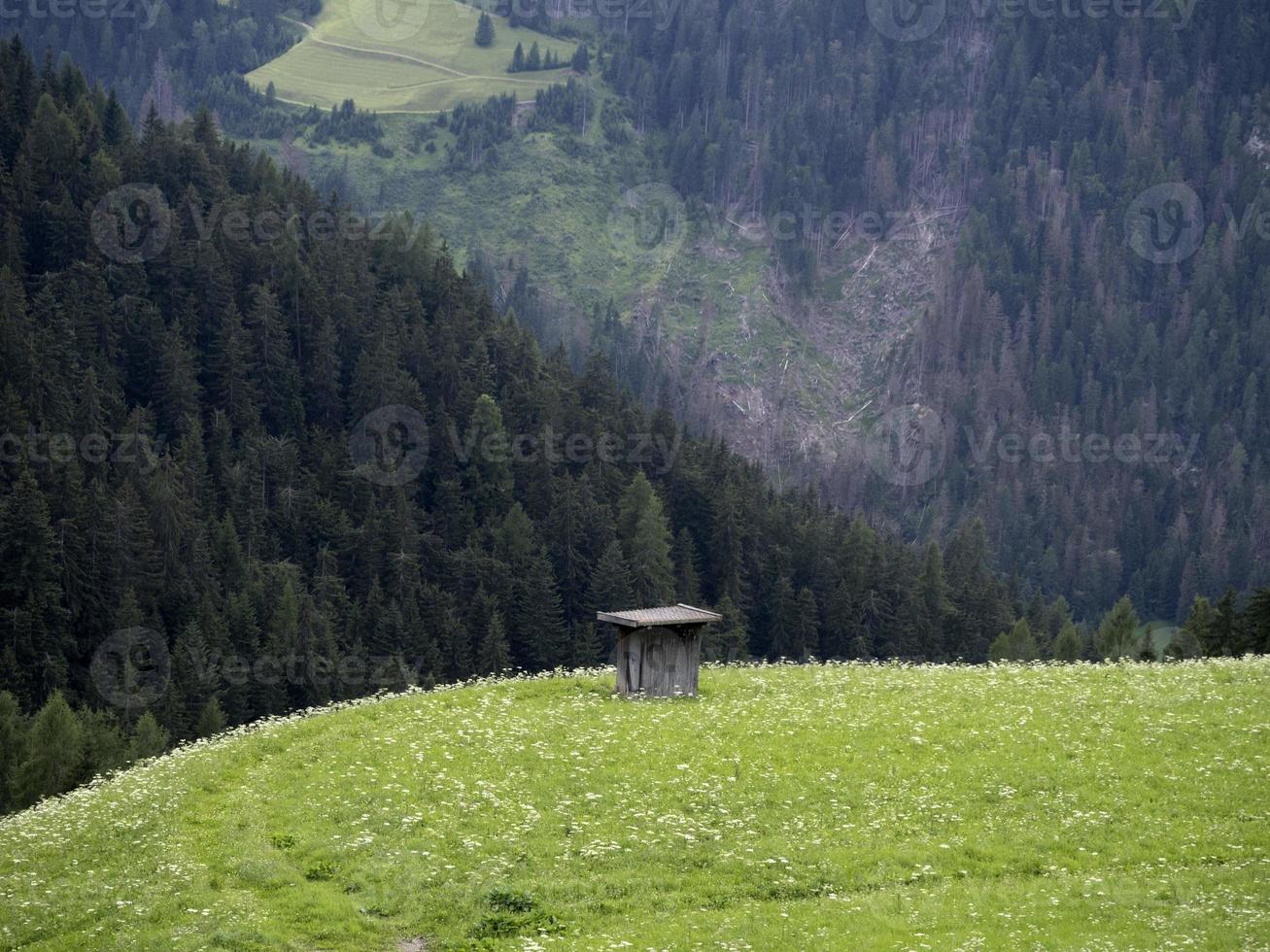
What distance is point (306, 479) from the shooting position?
148 metres

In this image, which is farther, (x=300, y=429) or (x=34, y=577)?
(x=300, y=429)

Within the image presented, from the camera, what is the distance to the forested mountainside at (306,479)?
120 m

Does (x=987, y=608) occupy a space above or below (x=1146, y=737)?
below

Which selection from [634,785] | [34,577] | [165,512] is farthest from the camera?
[165,512]

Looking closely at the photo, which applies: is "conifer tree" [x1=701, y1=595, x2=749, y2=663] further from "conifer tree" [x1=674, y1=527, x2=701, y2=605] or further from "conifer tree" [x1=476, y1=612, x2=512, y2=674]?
"conifer tree" [x1=476, y1=612, x2=512, y2=674]

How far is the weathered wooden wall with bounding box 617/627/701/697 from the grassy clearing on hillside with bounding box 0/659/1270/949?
7.49 feet

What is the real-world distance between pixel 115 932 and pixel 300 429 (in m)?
132

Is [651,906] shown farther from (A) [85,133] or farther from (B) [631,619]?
(A) [85,133]

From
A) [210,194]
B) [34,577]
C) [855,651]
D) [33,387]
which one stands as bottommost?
[855,651]

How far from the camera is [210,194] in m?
176

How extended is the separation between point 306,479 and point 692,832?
120m

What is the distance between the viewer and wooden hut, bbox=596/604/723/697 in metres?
46.8

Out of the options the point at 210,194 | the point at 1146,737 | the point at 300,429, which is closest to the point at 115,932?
the point at 1146,737

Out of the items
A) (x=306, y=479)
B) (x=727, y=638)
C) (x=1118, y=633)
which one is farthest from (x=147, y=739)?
(x=1118, y=633)
